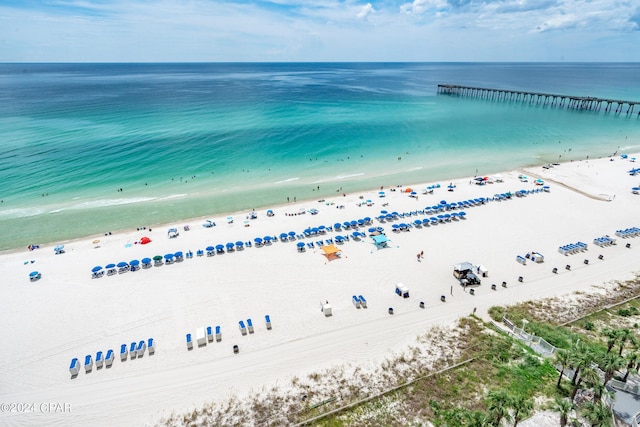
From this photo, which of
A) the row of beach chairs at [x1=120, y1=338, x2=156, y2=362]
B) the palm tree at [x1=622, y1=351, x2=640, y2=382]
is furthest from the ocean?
the palm tree at [x1=622, y1=351, x2=640, y2=382]

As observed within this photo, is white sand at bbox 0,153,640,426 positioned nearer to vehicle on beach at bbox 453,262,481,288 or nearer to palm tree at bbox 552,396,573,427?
vehicle on beach at bbox 453,262,481,288

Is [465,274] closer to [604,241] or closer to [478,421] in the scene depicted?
[478,421]

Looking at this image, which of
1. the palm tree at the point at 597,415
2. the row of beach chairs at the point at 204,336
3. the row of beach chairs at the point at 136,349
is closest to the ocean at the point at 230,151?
the row of beach chairs at the point at 136,349

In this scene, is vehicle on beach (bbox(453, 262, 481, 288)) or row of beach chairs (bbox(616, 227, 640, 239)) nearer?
vehicle on beach (bbox(453, 262, 481, 288))

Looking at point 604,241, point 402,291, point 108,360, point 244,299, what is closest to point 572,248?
point 604,241

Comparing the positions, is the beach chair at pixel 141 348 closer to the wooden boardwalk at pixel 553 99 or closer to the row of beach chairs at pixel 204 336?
the row of beach chairs at pixel 204 336
